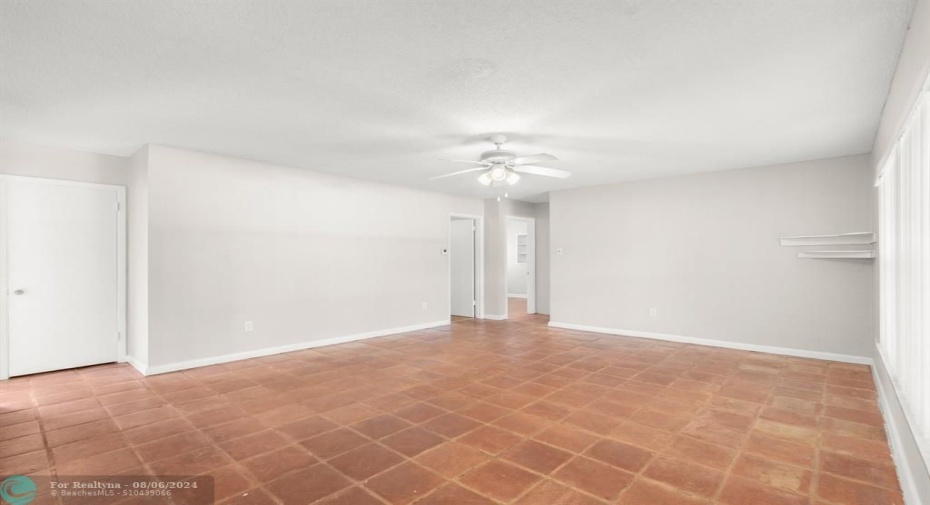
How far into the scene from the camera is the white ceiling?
2.04m

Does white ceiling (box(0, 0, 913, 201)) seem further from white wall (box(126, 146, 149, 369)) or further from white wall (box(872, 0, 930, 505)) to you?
white wall (box(126, 146, 149, 369))

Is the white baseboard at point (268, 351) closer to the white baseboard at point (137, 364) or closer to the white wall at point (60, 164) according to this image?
the white baseboard at point (137, 364)

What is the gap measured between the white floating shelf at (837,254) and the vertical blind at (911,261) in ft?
5.05

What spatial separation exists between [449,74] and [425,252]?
4.73m

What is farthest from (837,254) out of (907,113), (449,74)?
(449,74)

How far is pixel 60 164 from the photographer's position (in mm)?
4480

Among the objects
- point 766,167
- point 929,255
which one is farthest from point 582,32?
point 766,167

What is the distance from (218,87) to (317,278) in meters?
3.19

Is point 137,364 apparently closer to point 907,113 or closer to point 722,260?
point 907,113

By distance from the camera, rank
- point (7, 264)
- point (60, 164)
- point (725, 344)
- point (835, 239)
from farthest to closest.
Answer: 1. point (725, 344)
2. point (835, 239)
3. point (60, 164)
4. point (7, 264)

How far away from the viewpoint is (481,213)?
8305mm
